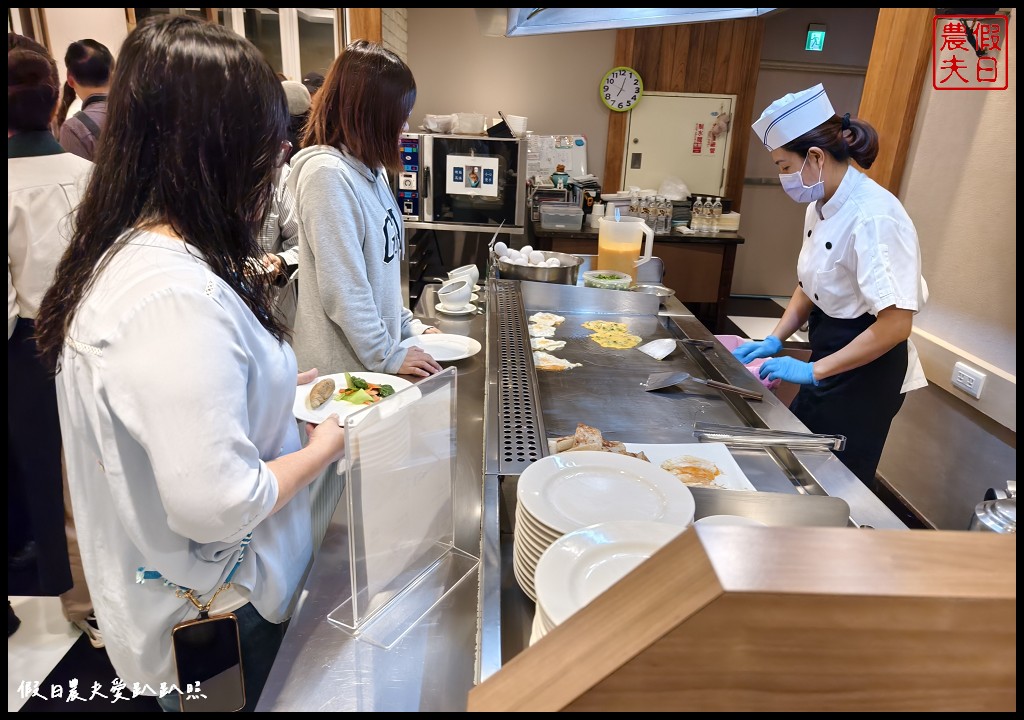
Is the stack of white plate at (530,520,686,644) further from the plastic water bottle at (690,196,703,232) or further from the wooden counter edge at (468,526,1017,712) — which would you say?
the plastic water bottle at (690,196,703,232)

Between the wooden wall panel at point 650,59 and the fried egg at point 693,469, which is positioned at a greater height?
the wooden wall panel at point 650,59

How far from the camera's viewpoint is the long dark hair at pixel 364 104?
5.37 feet

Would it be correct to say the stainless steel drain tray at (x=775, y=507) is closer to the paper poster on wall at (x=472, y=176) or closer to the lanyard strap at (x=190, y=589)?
the lanyard strap at (x=190, y=589)

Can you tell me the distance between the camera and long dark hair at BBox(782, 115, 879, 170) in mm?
2043

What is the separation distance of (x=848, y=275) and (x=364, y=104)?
1.67 metres

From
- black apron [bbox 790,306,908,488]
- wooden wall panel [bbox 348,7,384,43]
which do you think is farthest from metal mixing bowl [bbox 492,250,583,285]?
wooden wall panel [bbox 348,7,384,43]

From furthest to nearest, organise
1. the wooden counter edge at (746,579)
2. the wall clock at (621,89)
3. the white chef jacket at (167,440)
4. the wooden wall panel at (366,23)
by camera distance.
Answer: the wall clock at (621,89) < the wooden wall panel at (366,23) < the white chef jacket at (167,440) < the wooden counter edge at (746,579)

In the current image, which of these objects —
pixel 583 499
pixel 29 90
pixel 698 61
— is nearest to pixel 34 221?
pixel 29 90

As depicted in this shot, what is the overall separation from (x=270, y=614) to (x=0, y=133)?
135 centimetres

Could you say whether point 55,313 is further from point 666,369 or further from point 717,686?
point 666,369

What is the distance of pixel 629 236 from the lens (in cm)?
283

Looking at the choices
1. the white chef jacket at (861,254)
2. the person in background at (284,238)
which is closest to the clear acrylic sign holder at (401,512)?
the white chef jacket at (861,254)

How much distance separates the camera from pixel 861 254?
195 cm

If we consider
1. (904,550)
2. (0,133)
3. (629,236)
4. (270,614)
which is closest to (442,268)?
(629,236)
